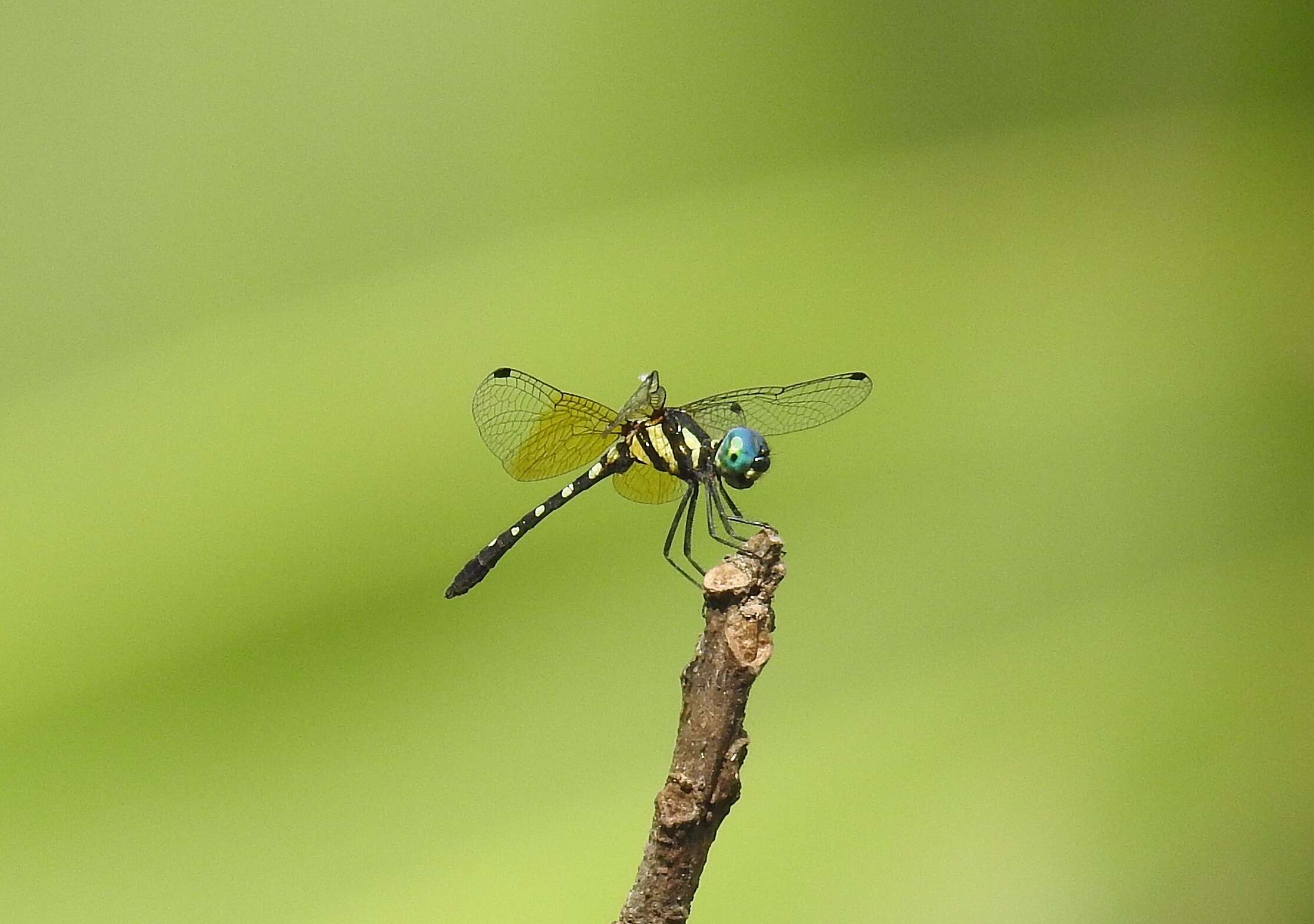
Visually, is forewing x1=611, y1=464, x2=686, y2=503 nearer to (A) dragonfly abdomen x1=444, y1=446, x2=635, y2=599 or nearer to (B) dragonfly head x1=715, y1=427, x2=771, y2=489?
(A) dragonfly abdomen x1=444, y1=446, x2=635, y2=599

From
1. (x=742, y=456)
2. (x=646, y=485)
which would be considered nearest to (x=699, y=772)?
(x=742, y=456)

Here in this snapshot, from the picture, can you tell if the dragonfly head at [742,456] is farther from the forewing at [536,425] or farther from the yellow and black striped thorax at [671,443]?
the forewing at [536,425]

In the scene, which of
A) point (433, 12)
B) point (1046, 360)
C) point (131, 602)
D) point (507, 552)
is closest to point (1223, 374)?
A: point (1046, 360)

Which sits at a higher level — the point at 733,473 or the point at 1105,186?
the point at 1105,186

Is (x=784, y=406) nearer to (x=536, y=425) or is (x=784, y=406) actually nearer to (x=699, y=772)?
(x=536, y=425)

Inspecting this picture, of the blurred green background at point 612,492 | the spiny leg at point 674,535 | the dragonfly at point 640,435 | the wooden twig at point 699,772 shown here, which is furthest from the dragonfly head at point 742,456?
the wooden twig at point 699,772

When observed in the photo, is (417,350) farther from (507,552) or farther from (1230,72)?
(1230,72)
